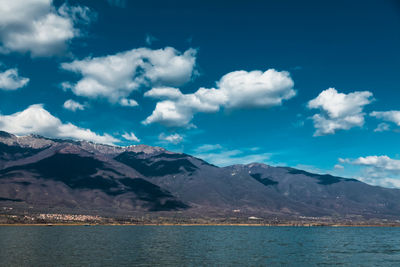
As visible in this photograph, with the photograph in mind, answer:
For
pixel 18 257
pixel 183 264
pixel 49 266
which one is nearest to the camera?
pixel 49 266

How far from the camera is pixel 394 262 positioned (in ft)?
507

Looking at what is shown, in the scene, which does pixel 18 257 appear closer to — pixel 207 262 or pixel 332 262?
pixel 207 262

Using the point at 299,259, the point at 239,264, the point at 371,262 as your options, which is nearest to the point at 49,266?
the point at 239,264

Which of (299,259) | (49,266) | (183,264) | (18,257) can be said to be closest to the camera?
(49,266)

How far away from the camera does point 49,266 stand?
4968 inches

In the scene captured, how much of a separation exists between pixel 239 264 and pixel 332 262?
4204 cm

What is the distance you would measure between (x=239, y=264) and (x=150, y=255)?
150 ft

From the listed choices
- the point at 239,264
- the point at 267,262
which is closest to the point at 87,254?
the point at 239,264

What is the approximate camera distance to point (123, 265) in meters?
133

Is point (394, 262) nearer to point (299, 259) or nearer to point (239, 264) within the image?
point (299, 259)

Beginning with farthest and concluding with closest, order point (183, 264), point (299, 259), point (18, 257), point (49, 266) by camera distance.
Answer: point (299, 259) → point (18, 257) → point (183, 264) → point (49, 266)

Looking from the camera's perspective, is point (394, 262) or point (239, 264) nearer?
point (239, 264)

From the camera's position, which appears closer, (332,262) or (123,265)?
(123,265)

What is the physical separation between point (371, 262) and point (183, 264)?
8071cm
